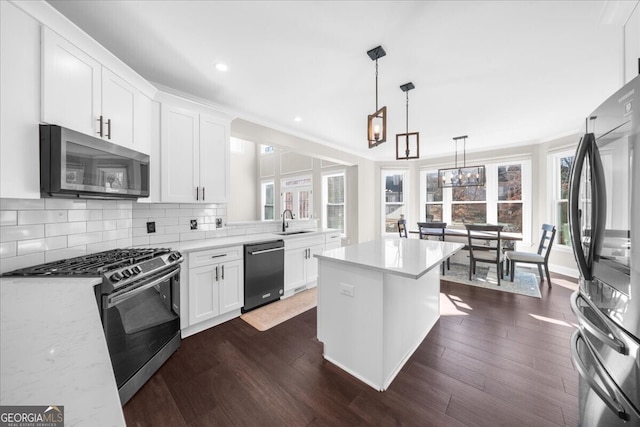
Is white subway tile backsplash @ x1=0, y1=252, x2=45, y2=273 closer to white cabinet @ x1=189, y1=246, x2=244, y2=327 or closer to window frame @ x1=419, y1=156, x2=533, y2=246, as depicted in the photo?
white cabinet @ x1=189, y1=246, x2=244, y2=327

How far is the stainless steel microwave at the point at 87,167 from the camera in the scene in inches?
57.1

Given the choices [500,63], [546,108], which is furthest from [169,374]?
[546,108]

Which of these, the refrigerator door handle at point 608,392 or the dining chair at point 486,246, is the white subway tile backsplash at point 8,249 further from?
the dining chair at point 486,246

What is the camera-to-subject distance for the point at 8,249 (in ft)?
4.82

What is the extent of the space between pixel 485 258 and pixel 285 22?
168 inches

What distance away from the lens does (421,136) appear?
4590 millimetres

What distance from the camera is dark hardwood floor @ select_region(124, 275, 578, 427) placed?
1.48 metres

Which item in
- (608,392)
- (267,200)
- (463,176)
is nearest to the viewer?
(608,392)

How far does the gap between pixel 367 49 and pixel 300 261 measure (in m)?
2.69

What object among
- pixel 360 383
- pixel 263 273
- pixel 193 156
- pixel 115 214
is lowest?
pixel 360 383

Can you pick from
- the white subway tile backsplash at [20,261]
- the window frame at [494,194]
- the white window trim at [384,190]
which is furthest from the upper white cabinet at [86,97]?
the window frame at [494,194]

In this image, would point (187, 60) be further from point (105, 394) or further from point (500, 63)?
point (500, 63)

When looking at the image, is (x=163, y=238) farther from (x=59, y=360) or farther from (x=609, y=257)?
(x=609, y=257)

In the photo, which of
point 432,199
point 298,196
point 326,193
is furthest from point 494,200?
point 298,196
